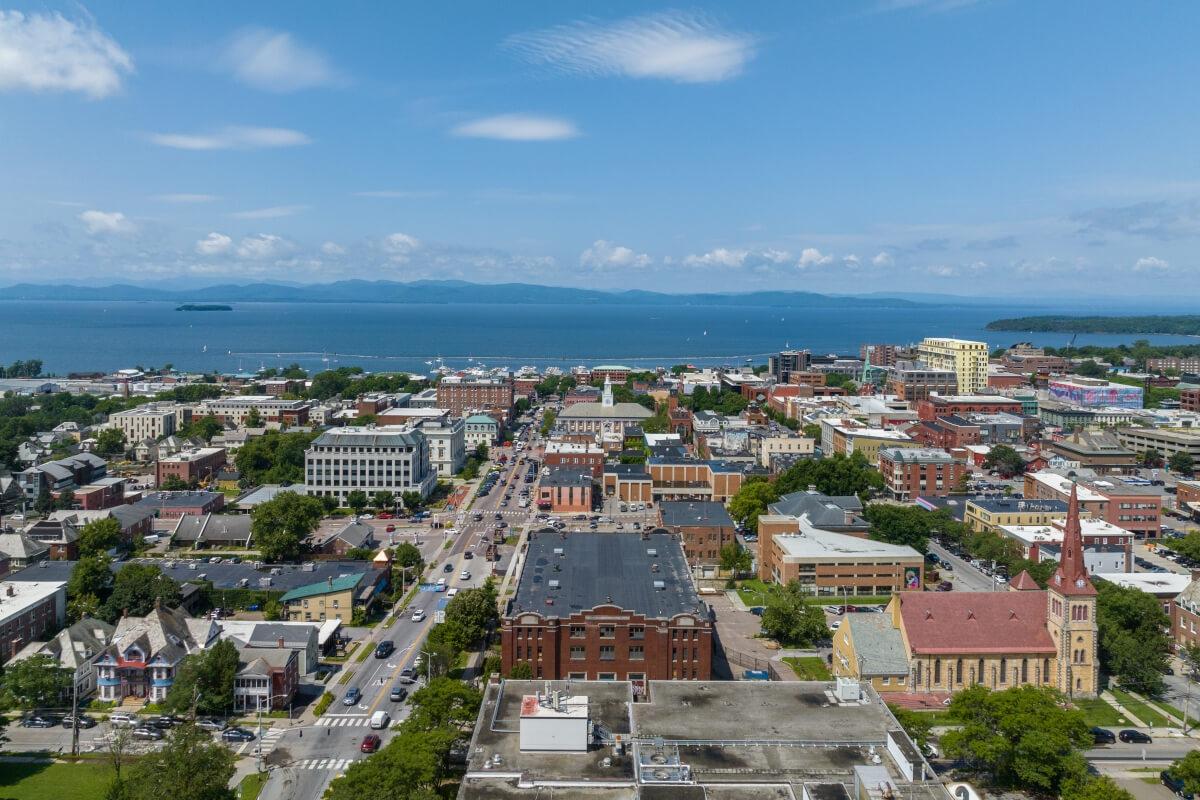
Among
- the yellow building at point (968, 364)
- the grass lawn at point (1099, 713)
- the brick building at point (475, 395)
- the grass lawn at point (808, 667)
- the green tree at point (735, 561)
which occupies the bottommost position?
the grass lawn at point (808, 667)

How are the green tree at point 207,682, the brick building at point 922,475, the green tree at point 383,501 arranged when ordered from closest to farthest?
the green tree at point 207,682
the green tree at point 383,501
the brick building at point 922,475

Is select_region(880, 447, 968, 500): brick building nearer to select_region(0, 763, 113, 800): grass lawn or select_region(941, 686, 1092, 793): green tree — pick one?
select_region(941, 686, 1092, 793): green tree

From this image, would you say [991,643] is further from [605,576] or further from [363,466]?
[363,466]

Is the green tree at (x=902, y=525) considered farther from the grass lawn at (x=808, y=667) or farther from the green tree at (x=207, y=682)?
the green tree at (x=207, y=682)

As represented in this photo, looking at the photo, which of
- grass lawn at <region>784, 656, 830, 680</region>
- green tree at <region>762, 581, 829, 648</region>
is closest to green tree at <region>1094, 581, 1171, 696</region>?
grass lawn at <region>784, 656, 830, 680</region>

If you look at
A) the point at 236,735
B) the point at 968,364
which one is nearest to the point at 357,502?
the point at 236,735

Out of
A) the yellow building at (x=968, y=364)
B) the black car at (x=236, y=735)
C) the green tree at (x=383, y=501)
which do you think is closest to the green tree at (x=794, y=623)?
the black car at (x=236, y=735)
